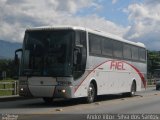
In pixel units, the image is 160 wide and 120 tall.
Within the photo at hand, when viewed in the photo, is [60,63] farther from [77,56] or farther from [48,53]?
[77,56]

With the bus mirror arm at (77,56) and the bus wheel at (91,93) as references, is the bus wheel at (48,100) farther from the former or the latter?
the bus mirror arm at (77,56)

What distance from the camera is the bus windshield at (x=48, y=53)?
20703mm

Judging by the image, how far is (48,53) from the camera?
20938 mm

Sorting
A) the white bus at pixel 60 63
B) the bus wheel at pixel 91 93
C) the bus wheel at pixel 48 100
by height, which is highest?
the white bus at pixel 60 63

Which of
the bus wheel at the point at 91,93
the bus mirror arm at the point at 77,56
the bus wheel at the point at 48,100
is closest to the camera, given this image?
the bus mirror arm at the point at 77,56

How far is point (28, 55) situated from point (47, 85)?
1.65m

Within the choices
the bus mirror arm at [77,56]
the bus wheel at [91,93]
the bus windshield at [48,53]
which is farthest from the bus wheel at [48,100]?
the bus mirror arm at [77,56]

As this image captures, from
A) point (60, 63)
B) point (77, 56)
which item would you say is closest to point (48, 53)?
point (60, 63)

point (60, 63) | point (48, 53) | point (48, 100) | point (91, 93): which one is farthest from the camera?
point (48, 100)

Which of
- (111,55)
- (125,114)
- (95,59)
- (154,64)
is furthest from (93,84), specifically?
(154,64)

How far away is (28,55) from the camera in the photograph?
21266mm

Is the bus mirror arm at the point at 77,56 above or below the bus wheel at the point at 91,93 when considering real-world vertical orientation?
above

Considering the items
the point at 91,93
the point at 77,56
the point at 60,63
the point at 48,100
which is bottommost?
the point at 48,100

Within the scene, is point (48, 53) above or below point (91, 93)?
above
